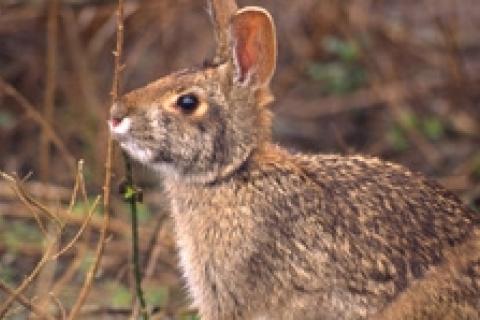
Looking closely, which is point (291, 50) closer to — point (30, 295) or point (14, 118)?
point (14, 118)

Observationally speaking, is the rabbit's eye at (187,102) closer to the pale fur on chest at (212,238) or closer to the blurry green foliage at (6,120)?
the pale fur on chest at (212,238)

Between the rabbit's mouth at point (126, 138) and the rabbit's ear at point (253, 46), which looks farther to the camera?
the rabbit's ear at point (253, 46)

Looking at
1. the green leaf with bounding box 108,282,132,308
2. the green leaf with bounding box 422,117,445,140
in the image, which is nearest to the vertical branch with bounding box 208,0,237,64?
the green leaf with bounding box 108,282,132,308

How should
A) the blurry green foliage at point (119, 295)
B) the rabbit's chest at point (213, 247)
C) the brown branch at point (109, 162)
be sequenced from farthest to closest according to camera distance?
the blurry green foliage at point (119, 295) → the rabbit's chest at point (213, 247) → the brown branch at point (109, 162)

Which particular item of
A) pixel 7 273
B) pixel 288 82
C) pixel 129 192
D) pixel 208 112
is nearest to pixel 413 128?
pixel 288 82

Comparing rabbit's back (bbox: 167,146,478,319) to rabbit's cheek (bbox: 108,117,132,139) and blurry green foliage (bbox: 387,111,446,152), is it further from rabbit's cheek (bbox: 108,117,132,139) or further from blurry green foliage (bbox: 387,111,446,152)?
blurry green foliage (bbox: 387,111,446,152)

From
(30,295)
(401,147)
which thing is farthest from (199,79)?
(401,147)

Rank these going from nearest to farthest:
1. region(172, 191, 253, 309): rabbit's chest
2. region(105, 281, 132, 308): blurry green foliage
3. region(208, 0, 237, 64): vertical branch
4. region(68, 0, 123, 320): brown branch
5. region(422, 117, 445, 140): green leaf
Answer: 1. region(68, 0, 123, 320): brown branch
2. region(172, 191, 253, 309): rabbit's chest
3. region(208, 0, 237, 64): vertical branch
4. region(105, 281, 132, 308): blurry green foliage
5. region(422, 117, 445, 140): green leaf

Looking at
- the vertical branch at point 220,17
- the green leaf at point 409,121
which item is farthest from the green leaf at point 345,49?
A: the vertical branch at point 220,17
